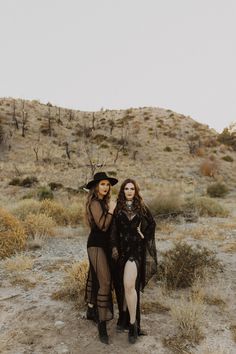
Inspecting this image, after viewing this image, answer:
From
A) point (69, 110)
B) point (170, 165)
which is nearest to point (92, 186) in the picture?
point (170, 165)

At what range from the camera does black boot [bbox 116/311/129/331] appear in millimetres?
4684

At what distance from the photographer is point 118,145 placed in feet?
112

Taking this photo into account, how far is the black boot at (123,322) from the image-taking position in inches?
184

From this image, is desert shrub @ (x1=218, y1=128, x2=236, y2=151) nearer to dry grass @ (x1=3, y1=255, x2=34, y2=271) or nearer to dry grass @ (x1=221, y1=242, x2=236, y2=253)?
dry grass @ (x1=221, y1=242, x2=236, y2=253)

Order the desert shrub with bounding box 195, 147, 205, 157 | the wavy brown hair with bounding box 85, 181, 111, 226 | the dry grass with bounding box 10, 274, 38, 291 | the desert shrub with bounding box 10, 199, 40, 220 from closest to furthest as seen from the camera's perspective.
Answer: the wavy brown hair with bounding box 85, 181, 111, 226, the dry grass with bounding box 10, 274, 38, 291, the desert shrub with bounding box 10, 199, 40, 220, the desert shrub with bounding box 195, 147, 205, 157

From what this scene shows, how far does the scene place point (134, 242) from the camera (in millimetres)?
4414

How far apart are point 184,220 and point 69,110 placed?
34462mm

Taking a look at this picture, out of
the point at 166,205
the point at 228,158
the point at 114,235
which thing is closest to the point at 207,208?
the point at 166,205

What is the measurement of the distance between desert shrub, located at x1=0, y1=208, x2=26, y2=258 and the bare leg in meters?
4.28

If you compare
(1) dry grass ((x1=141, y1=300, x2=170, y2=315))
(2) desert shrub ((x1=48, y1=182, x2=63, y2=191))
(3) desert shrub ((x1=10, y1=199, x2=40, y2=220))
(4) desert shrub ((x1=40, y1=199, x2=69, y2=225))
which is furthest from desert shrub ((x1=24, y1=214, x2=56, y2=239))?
(2) desert shrub ((x1=48, y1=182, x2=63, y2=191))

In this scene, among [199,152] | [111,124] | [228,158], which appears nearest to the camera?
[199,152]

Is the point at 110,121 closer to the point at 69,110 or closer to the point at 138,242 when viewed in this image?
the point at 69,110

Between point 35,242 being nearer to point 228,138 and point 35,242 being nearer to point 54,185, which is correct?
point 54,185

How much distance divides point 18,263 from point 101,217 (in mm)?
3456
